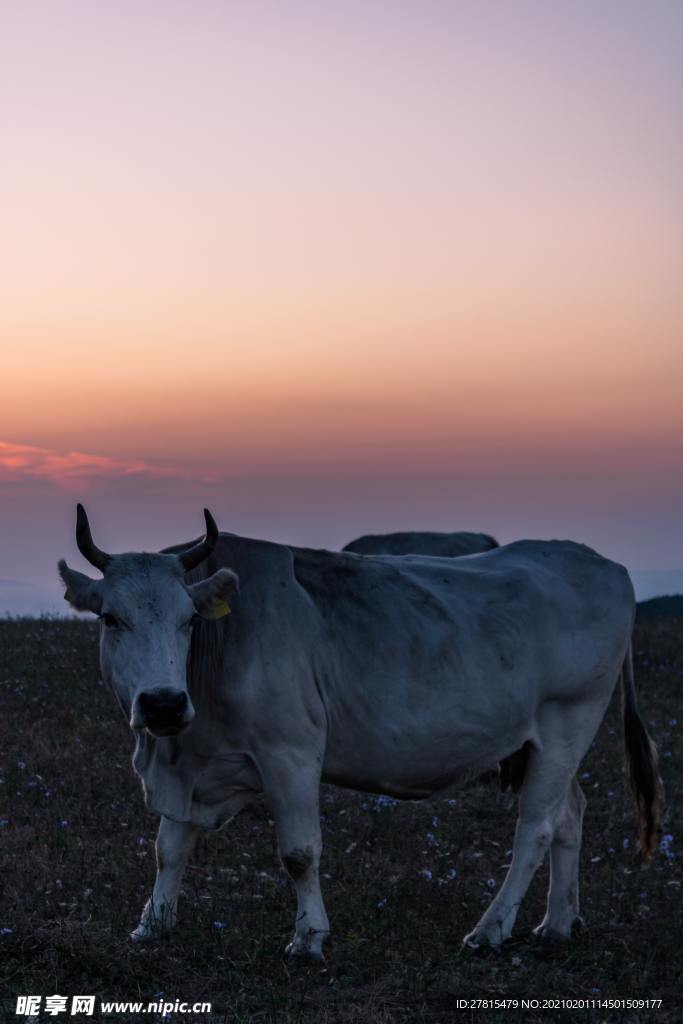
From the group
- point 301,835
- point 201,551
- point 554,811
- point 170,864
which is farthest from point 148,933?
point 554,811

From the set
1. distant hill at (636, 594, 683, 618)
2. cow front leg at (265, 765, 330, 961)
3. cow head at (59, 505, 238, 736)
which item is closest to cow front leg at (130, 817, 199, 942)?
cow front leg at (265, 765, 330, 961)

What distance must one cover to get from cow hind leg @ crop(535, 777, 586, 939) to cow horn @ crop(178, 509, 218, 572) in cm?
353

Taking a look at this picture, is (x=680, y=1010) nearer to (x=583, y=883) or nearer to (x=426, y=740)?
(x=426, y=740)

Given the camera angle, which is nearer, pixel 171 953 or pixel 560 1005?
pixel 560 1005

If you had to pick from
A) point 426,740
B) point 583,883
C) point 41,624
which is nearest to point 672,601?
point 41,624

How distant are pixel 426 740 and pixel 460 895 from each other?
209cm

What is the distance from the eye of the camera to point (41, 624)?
922 inches

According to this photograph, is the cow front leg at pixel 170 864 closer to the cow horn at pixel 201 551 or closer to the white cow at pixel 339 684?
the white cow at pixel 339 684

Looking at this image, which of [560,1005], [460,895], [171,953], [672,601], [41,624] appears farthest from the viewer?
[672,601]

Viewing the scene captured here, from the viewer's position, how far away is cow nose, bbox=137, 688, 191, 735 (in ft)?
25.3

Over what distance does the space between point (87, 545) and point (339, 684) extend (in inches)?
79.2

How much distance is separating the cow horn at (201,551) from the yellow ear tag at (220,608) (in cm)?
41

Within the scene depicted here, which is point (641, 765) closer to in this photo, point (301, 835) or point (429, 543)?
point (301, 835)

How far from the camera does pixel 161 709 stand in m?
7.73
